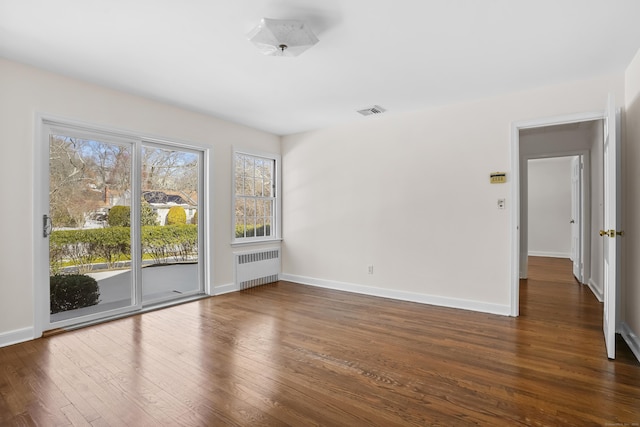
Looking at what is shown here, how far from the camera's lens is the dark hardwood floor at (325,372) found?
195 cm

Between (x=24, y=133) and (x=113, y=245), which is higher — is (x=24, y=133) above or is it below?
above

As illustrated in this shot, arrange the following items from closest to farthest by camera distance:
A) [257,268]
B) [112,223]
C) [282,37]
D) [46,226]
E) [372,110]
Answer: [282,37], [46,226], [112,223], [372,110], [257,268]

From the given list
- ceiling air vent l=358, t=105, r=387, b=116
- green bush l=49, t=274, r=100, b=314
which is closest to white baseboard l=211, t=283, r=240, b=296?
green bush l=49, t=274, r=100, b=314

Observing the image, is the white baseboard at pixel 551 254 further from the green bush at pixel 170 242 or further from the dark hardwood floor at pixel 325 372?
the green bush at pixel 170 242

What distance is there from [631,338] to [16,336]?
5.59 m

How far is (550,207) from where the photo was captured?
8555 millimetres

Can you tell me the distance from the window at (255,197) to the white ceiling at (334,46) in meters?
1.51

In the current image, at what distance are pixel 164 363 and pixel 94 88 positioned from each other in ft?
9.91

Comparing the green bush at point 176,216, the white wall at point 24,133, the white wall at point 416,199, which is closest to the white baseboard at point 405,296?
the white wall at point 416,199

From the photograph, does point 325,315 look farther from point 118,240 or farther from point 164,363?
point 118,240

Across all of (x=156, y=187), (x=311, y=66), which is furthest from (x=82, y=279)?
(x=311, y=66)

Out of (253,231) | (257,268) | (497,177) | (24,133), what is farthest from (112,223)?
(497,177)

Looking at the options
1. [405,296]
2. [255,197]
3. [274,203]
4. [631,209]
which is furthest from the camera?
[274,203]

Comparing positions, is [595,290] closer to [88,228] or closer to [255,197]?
[255,197]
